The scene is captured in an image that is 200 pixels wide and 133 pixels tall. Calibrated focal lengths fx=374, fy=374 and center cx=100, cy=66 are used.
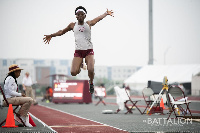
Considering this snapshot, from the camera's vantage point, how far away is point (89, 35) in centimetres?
832

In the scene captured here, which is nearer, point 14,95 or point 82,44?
point 82,44

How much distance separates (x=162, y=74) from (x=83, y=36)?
146 feet

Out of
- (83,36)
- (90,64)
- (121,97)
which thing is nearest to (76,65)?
(90,64)

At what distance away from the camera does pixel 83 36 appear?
325 inches

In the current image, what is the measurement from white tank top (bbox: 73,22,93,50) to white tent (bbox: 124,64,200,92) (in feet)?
135

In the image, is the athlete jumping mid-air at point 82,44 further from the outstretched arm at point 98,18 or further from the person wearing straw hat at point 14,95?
the person wearing straw hat at point 14,95

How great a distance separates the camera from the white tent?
4956 cm

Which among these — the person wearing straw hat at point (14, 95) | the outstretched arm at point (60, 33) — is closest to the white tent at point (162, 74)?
the person wearing straw hat at point (14, 95)

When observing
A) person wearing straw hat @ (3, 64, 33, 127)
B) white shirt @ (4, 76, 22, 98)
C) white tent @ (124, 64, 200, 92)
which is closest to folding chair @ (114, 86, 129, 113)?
person wearing straw hat @ (3, 64, 33, 127)

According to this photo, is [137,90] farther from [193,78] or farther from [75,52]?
[75,52]

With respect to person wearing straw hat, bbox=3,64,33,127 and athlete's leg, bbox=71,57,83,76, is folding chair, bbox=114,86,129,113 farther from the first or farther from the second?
athlete's leg, bbox=71,57,83,76

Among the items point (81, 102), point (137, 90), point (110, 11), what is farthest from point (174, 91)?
point (137, 90)

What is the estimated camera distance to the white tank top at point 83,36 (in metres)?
8.25

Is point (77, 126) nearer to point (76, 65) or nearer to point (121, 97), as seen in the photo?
point (76, 65)
